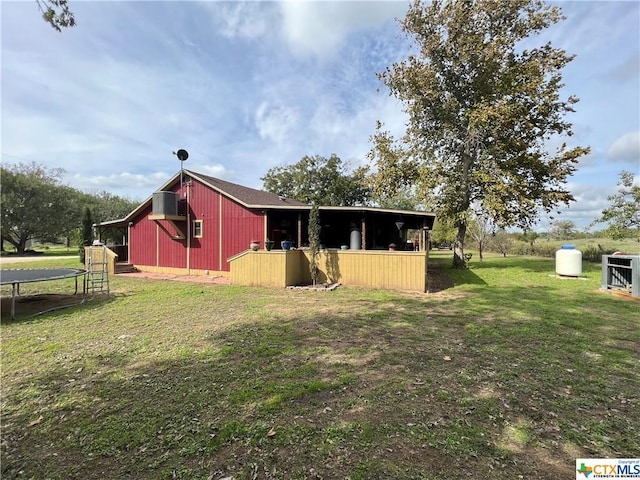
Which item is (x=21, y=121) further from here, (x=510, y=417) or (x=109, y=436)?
(x=510, y=417)

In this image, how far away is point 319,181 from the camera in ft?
105

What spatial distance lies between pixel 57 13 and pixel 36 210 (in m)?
33.9

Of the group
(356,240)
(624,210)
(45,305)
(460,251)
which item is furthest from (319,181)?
(45,305)

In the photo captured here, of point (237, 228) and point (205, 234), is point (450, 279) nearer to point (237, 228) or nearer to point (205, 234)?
point (237, 228)

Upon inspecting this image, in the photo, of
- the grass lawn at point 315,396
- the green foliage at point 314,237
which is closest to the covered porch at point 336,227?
the green foliage at point 314,237

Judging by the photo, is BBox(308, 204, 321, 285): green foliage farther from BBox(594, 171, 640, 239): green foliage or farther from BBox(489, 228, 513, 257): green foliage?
BBox(489, 228, 513, 257): green foliage

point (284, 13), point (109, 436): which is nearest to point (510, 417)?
point (109, 436)

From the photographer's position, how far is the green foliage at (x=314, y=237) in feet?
32.4

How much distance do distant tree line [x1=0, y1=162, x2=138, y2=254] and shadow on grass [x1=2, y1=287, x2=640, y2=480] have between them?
90.8 feet

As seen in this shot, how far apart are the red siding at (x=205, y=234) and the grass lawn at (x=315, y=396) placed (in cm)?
668

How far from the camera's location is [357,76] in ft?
49.0

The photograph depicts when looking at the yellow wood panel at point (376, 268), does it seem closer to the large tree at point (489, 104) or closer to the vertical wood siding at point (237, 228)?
the vertical wood siding at point (237, 228)

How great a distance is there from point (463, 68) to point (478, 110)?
10.0 ft

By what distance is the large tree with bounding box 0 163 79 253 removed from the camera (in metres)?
27.4
